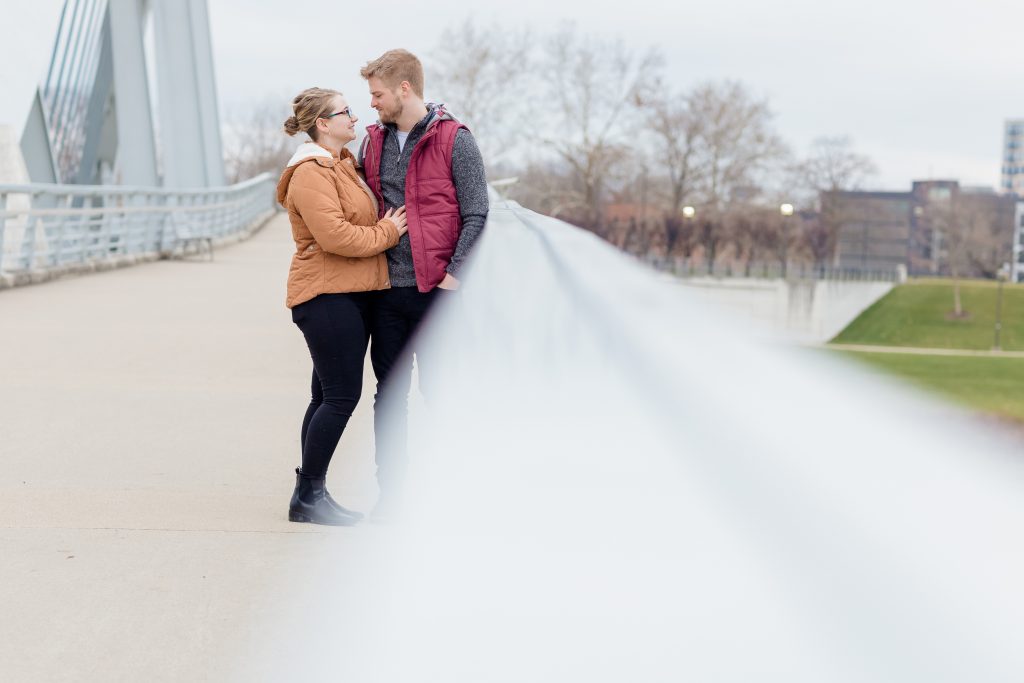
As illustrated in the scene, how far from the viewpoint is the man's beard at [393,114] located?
4184 mm

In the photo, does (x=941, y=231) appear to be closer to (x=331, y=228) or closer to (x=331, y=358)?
(x=331, y=358)

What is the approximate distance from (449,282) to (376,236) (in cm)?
29

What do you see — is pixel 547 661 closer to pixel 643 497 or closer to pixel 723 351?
pixel 643 497

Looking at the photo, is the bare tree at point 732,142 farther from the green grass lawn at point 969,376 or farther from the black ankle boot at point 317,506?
the black ankle boot at point 317,506

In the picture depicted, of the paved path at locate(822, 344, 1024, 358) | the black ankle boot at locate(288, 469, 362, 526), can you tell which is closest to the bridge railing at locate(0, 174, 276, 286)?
the black ankle boot at locate(288, 469, 362, 526)

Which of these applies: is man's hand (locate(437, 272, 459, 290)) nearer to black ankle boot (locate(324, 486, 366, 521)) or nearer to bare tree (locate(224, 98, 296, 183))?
black ankle boot (locate(324, 486, 366, 521))

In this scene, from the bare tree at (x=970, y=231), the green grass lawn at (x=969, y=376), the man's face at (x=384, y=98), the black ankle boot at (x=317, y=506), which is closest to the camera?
the man's face at (x=384, y=98)

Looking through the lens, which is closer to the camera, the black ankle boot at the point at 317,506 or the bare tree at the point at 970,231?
the black ankle boot at the point at 317,506

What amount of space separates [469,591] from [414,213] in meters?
1.36

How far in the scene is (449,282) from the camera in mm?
4254

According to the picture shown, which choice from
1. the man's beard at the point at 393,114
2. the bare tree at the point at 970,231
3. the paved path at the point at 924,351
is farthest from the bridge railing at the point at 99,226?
the bare tree at the point at 970,231

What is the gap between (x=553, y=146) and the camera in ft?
218

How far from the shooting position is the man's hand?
13.9ft

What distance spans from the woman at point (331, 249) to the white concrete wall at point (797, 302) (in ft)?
217
